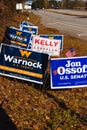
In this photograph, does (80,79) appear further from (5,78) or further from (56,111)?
(5,78)

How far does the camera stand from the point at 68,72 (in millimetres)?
8273

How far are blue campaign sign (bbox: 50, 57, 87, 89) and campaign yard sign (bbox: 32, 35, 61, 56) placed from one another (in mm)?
3131

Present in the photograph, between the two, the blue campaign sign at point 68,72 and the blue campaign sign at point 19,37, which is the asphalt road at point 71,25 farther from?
the blue campaign sign at point 68,72

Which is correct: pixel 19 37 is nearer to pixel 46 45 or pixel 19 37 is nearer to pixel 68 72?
pixel 46 45

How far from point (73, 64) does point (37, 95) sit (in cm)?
113

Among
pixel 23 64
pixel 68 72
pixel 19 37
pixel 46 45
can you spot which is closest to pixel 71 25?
pixel 19 37

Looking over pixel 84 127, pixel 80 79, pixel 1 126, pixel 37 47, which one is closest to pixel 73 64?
pixel 80 79

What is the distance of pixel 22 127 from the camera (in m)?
6.79

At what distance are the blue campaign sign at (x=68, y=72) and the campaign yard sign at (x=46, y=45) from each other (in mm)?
3131

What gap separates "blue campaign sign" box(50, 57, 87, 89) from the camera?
8.16m

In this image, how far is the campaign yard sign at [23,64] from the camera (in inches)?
337

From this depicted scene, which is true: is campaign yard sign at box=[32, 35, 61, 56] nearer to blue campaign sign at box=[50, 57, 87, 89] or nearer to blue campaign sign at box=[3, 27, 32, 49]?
blue campaign sign at box=[3, 27, 32, 49]

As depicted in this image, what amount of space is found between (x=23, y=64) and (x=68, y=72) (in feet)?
3.76

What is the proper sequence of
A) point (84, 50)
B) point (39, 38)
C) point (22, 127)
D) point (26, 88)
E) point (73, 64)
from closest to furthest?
1. point (22, 127)
2. point (73, 64)
3. point (26, 88)
4. point (39, 38)
5. point (84, 50)
